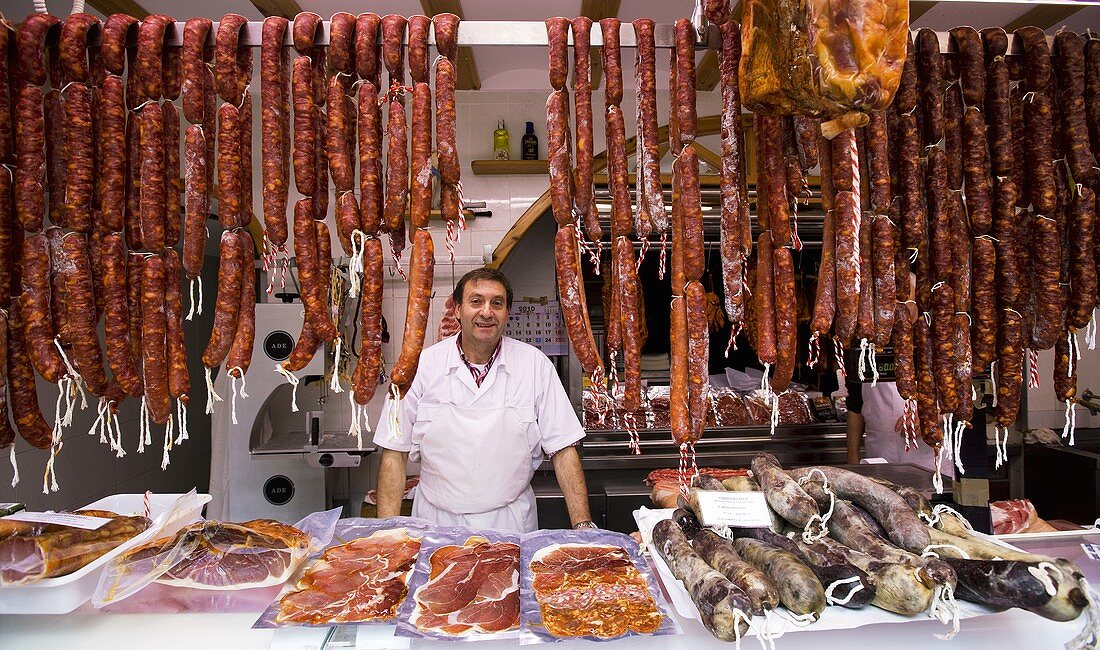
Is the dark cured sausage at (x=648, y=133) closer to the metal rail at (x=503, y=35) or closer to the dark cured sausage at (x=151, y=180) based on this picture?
the metal rail at (x=503, y=35)

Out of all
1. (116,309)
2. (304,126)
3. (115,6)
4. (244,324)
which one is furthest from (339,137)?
(115,6)

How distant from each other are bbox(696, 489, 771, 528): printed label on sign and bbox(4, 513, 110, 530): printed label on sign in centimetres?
228

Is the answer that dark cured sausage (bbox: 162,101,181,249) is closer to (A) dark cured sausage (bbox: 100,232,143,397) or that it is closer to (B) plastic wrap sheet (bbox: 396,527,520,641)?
(A) dark cured sausage (bbox: 100,232,143,397)

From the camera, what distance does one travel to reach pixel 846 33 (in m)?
1.84

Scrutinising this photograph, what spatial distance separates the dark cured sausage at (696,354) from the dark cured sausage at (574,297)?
359 mm

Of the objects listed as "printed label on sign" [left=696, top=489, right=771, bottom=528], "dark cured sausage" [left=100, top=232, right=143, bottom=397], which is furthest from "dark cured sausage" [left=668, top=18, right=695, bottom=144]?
"dark cured sausage" [left=100, top=232, right=143, bottom=397]

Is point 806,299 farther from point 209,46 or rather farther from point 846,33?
point 209,46

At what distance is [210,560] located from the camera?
90.4 inches

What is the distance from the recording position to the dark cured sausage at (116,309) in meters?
2.37

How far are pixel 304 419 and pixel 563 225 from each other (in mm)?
5140

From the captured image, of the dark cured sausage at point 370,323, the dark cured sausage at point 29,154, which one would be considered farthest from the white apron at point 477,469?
the dark cured sausage at point 29,154

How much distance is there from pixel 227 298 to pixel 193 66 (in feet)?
2.82

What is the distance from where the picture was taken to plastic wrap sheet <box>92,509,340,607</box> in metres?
2.19

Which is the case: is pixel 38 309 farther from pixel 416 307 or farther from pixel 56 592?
pixel 416 307
